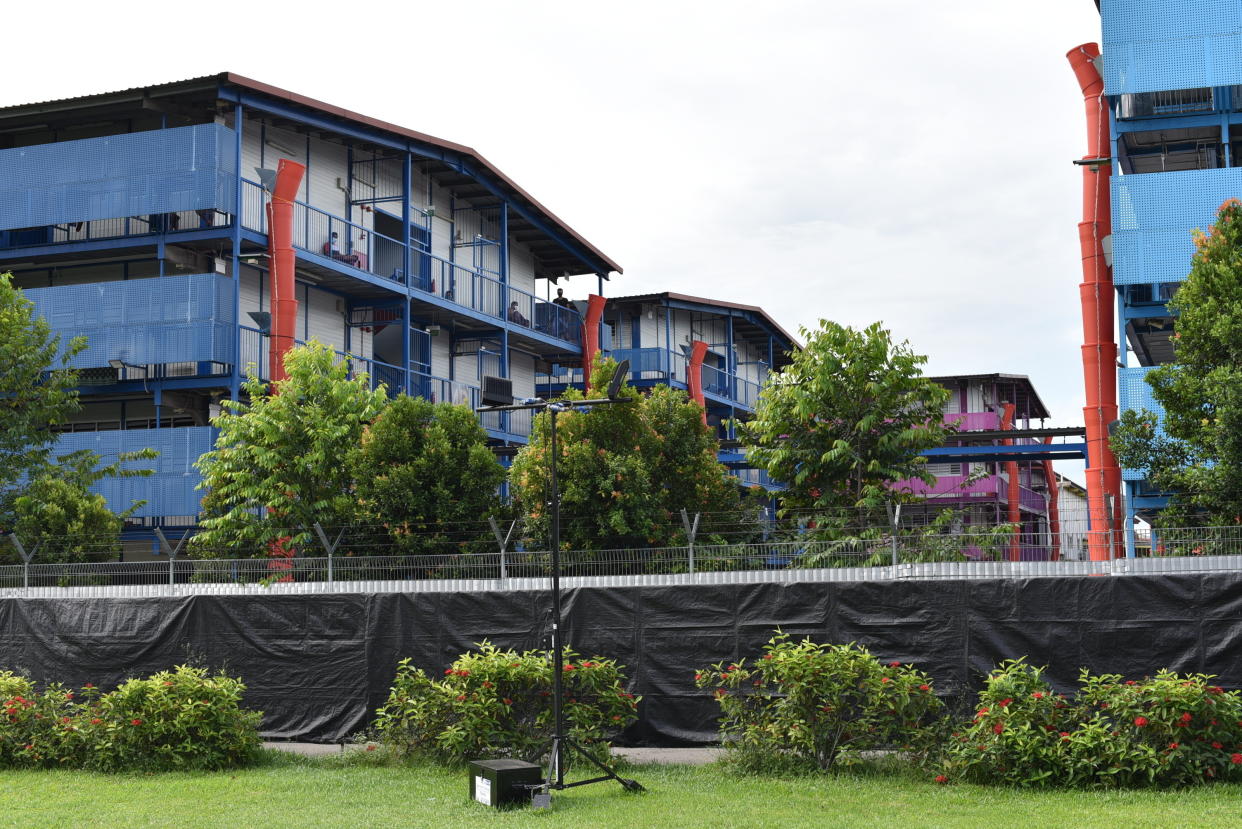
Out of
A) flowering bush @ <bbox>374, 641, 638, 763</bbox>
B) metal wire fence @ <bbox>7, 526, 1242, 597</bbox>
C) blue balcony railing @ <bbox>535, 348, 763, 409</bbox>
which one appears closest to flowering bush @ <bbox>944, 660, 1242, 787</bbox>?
metal wire fence @ <bbox>7, 526, 1242, 597</bbox>

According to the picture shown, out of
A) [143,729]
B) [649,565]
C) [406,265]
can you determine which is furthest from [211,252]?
[143,729]

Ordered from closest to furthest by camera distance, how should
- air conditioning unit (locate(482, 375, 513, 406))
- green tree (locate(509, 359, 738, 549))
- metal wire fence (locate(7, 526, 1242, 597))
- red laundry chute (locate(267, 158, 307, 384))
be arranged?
metal wire fence (locate(7, 526, 1242, 597)), green tree (locate(509, 359, 738, 549)), red laundry chute (locate(267, 158, 307, 384)), air conditioning unit (locate(482, 375, 513, 406))

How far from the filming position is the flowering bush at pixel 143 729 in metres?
12.2

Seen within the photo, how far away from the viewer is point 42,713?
42.0 ft

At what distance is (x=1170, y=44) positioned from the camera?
25.0 meters

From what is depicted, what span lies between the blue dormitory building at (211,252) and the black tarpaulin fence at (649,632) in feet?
36.8

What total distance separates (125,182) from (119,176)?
23 cm

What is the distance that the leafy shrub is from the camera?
10.9m

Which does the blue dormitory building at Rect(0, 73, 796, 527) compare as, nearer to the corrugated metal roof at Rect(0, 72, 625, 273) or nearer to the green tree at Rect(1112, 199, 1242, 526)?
the corrugated metal roof at Rect(0, 72, 625, 273)

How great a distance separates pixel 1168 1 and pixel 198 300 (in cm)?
1951

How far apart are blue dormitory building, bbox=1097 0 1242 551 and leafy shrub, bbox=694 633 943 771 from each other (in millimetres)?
14396

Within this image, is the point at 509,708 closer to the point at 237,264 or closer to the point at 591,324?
the point at 237,264

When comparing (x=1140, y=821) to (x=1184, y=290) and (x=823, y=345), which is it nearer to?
(x=1184, y=290)

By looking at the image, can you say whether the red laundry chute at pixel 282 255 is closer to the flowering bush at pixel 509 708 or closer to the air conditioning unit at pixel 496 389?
A: the air conditioning unit at pixel 496 389
